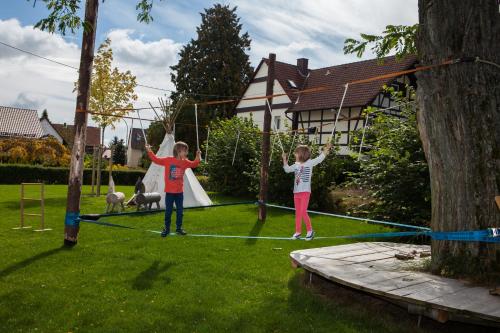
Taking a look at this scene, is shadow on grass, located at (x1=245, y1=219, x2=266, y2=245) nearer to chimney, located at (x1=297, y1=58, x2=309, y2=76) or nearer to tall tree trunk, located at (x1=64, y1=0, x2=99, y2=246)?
tall tree trunk, located at (x1=64, y1=0, x2=99, y2=246)

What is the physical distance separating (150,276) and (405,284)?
12.2 ft

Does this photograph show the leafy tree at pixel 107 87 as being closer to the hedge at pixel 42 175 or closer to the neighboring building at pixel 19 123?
the hedge at pixel 42 175

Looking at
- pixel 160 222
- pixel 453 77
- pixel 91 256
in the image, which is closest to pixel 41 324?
pixel 91 256

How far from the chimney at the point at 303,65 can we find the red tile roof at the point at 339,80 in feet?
1.27

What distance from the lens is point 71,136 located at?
206ft

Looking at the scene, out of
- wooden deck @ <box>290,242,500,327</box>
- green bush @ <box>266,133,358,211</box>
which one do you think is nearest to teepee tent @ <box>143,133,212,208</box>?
green bush @ <box>266,133,358,211</box>

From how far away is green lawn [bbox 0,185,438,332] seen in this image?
16.9 feet

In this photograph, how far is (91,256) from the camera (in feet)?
26.2

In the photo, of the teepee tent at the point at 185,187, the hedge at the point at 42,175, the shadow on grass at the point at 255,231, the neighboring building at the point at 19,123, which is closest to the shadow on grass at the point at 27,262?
the shadow on grass at the point at 255,231

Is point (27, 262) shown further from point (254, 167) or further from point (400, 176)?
point (254, 167)

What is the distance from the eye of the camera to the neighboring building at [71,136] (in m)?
61.7

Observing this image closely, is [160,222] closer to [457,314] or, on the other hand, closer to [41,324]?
[41,324]

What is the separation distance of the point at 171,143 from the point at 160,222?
3502mm

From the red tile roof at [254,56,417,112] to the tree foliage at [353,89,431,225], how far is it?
14198mm
